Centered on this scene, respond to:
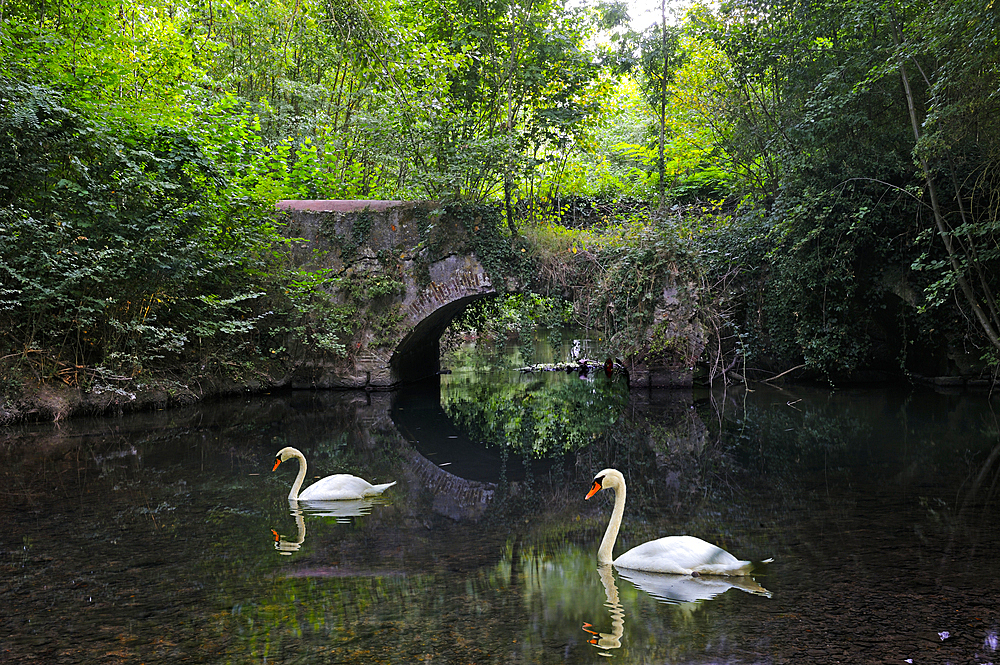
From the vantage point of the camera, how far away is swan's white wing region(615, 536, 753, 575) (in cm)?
387

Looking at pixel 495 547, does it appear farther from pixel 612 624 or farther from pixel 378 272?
pixel 378 272

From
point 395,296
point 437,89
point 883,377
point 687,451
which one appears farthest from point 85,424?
point 883,377

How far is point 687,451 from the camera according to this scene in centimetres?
781

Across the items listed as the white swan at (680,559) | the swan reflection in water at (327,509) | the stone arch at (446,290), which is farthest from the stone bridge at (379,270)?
the white swan at (680,559)

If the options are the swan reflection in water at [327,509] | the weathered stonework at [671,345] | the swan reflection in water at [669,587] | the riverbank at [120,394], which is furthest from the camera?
the weathered stonework at [671,345]

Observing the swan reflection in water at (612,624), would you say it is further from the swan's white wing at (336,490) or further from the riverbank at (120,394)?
the riverbank at (120,394)

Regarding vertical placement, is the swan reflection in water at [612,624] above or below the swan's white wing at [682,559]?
below

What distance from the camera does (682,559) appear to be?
3.90 m

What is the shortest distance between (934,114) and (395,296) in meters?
9.72

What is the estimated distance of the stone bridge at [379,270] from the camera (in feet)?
46.8

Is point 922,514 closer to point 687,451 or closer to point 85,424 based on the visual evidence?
point 687,451

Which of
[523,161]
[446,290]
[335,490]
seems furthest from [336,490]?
[523,161]

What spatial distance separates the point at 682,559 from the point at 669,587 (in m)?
0.23

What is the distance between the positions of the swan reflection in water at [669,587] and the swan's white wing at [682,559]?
0.12ft
